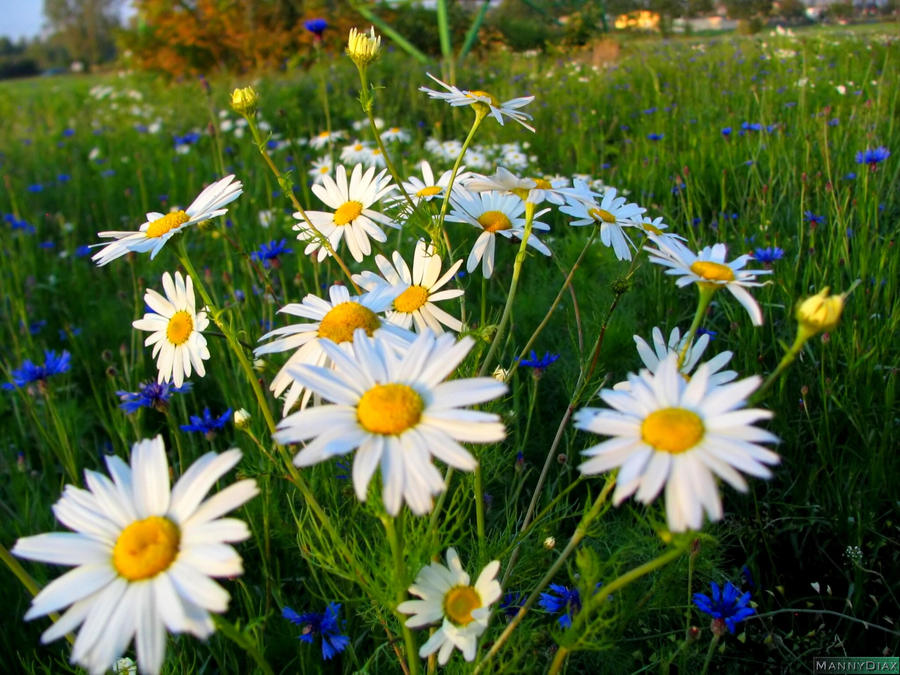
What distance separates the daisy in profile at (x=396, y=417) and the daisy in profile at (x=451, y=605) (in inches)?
8.4

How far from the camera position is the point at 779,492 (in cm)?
142

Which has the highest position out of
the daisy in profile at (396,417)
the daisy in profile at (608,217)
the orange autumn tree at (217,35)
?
the orange autumn tree at (217,35)

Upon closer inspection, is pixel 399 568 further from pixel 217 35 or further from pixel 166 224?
pixel 217 35

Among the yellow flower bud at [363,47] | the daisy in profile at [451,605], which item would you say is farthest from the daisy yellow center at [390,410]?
the yellow flower bud at [363,47]

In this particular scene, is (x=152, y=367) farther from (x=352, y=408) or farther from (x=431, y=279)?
(x=352, y=408)

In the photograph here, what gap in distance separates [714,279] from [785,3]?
5.39 meters

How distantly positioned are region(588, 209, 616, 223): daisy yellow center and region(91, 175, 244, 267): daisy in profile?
0.54m

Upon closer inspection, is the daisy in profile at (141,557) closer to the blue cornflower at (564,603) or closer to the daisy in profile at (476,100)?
the blue cornflower at (564,603)

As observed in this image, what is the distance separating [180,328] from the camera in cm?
105

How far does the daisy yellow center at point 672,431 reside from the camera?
1.93 ft

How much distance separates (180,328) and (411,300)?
393mm

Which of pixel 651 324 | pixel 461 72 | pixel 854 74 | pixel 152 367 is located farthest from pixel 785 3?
pixel 152 367

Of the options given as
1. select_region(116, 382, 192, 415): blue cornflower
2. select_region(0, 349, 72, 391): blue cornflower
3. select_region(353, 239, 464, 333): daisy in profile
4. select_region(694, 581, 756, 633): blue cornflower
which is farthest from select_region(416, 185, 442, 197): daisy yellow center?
select_region(0, 349, 72, 391): blue cornflower

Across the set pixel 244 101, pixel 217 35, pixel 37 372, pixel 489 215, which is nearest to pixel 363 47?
pixel 244 101
